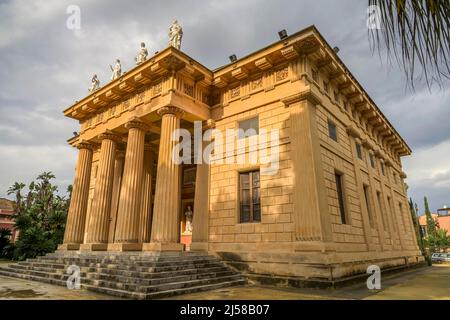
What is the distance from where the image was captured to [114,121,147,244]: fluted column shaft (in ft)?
39.6

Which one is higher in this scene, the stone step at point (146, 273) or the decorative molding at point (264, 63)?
the decorative molding at point (264, 63)

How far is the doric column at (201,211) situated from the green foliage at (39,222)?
17729 mm

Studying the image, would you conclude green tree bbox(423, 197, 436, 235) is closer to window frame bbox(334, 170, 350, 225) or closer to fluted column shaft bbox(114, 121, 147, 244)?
window frame bbox(334, 170, 350, 225)

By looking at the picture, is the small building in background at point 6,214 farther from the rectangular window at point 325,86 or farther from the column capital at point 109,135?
the rectangular window at point 325,86

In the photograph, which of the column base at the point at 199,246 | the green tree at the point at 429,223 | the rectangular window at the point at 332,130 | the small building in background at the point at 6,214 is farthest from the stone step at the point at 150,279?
the green tree at the point at 429,223

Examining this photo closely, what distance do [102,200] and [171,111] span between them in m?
6.29

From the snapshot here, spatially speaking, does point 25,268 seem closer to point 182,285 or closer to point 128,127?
point 128,127

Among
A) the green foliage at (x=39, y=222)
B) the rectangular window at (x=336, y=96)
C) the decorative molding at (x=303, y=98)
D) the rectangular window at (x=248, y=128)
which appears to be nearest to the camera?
the decorative molding at (x=303, y=98)

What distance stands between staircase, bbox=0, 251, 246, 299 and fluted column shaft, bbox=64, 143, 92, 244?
9.99 feet

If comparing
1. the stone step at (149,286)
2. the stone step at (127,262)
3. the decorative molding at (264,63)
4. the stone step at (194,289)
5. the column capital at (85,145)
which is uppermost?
the decorative molding at (264,63)

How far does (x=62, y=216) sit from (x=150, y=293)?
2506 cm

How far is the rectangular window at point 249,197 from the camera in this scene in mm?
11367
